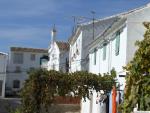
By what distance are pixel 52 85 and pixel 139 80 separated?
1021 cm

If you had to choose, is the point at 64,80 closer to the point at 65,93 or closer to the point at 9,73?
the point at 65,93

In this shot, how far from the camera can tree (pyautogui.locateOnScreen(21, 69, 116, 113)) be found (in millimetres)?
28891

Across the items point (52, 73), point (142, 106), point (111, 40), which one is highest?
point (111, 40)

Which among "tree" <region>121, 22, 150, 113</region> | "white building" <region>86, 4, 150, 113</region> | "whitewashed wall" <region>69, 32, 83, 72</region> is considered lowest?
"tree" <region>121, 22, 150, 113</region>

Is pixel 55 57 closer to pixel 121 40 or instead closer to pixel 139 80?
pixel 121 40

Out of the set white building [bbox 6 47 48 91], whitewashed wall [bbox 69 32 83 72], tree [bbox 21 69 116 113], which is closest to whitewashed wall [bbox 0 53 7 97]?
whitewashed wall [bbox 69 32 83 72]

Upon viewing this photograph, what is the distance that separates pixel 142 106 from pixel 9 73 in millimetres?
72143

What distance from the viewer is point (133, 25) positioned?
84.6 feet

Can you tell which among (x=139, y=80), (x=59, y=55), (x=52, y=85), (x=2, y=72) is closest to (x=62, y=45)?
(x=59, y=55)

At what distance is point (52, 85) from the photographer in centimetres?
2919

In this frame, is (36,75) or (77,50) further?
(77,50)

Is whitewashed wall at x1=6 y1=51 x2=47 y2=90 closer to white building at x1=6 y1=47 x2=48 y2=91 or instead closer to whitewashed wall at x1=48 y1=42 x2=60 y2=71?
white building at x1=6 y1=47 x2=48 y2=91

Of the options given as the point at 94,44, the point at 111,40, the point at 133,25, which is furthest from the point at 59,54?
the point at 133,25

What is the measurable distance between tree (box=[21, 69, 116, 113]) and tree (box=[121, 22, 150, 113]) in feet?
28.2
